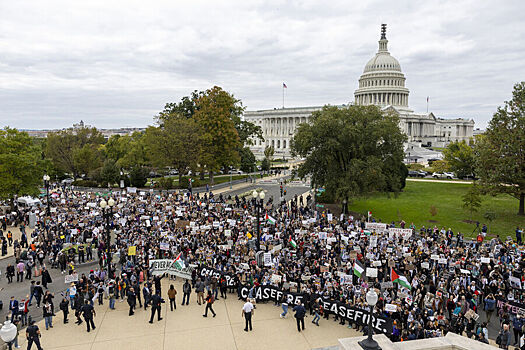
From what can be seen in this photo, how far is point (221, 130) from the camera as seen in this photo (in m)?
54.2

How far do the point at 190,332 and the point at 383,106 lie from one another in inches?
5608

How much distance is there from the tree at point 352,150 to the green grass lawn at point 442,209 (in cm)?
333

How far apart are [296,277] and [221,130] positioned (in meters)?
39.0

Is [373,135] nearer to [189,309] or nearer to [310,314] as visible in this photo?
[310,314]

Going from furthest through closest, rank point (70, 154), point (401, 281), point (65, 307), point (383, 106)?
point (383, 106), point (70, 154), point (401, 281), point (65, 307)

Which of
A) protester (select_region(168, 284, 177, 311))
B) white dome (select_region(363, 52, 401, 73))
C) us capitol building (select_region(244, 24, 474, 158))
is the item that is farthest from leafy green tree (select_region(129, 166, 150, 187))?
white dome (select_region(363, 52, 401, 73))

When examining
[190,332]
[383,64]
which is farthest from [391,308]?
[383,64]

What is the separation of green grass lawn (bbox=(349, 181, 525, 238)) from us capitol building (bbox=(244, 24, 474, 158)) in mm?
97415

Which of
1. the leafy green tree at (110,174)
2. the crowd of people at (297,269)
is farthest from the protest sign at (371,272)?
the leafy green tree at (110,174)

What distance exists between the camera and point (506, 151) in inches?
1307

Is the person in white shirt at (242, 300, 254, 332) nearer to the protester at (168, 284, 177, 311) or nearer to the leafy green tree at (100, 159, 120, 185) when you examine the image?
the protester at (168, 284, 177, 311)

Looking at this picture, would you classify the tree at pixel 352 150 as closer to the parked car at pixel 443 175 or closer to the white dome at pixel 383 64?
the parked car at pixel 443 175

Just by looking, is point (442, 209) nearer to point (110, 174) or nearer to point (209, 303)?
point (209, 303)

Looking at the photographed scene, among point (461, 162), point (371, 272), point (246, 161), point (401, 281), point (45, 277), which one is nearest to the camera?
point (401, 281)
